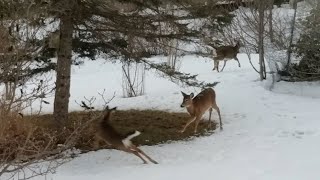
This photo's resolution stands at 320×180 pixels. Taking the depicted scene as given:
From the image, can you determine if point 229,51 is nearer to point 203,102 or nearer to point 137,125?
point 203,102

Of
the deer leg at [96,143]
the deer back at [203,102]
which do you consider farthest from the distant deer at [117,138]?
the deer back at [203,102]

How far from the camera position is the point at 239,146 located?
9.05 metres

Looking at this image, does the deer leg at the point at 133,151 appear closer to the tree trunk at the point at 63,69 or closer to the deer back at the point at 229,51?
the tree trunk at the point at 63,69

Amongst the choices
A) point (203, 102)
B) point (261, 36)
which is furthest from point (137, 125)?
point (261, 36)

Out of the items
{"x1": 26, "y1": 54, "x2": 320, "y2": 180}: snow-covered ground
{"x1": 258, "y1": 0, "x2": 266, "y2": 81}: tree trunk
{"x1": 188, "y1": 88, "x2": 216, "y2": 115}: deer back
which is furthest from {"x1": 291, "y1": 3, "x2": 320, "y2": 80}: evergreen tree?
{"x1": 188, "y1": 88, "x2": 216, "y2": 115}: deer back

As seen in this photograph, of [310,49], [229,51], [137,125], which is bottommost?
[137,125]

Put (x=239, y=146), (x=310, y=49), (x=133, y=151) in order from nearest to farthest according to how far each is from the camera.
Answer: (x=133, y=151) → (x=239, y=146) → (x=310, y=49)

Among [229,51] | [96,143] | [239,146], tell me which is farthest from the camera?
[229,51]

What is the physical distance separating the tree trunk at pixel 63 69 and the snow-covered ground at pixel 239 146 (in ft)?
3.98

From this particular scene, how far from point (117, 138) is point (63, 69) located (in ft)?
6.05

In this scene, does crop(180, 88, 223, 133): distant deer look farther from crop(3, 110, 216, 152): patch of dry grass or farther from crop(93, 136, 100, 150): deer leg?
crop(93, 136, 100, 150): deer leg

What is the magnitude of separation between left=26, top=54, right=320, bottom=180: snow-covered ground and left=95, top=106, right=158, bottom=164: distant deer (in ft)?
0.68

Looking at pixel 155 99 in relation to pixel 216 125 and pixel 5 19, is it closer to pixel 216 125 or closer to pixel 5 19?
pixel 216 125

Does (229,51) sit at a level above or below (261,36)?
below
